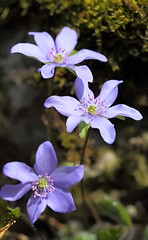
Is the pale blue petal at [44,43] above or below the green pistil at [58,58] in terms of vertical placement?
above

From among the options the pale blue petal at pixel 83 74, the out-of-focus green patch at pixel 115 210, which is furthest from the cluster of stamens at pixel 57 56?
the out-of-focus green patch at pixel 115 210

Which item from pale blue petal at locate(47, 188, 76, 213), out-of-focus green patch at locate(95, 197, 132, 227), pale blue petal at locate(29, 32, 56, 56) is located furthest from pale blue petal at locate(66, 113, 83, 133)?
out-of-focus green patch at locate(95, 197, 132, 227)

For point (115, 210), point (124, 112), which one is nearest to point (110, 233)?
point (115, 210)

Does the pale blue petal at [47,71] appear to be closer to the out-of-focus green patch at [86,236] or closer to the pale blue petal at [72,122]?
the pale blue petal at [72,122]

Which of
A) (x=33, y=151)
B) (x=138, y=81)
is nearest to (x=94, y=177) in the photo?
(x=33, y=151)

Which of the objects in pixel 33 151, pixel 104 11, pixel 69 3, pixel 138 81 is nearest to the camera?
pixel 104 11

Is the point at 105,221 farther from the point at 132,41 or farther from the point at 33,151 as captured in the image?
the point at 132,41
